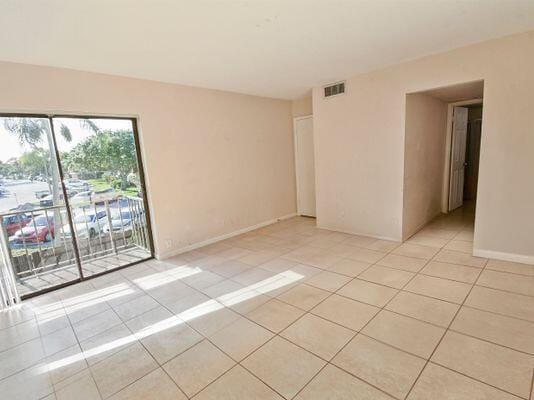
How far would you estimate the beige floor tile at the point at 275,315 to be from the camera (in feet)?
7.14

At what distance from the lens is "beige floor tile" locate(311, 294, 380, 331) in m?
2.14

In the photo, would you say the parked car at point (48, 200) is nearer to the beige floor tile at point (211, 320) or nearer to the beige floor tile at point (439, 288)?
the beige floor tile at point (211, 320)

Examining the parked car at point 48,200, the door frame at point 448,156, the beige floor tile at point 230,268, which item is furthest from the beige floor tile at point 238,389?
the door frame at point 448,156

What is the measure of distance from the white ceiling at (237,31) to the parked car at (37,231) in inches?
69.6

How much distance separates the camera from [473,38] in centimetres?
277

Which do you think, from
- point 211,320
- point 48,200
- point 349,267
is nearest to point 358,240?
point 349,267

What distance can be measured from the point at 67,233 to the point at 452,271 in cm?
456

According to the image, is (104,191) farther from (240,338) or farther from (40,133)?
(240,338)

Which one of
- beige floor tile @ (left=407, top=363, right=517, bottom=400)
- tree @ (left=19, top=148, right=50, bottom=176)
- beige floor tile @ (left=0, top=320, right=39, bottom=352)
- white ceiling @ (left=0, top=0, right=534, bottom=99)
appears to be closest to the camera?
beige floor tile @ (left=407, top=363, right=517, bottom=400)

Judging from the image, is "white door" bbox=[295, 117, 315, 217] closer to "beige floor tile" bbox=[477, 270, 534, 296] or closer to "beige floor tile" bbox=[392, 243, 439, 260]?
"beige floor tile" bbox=[392, 243, 439, 260]

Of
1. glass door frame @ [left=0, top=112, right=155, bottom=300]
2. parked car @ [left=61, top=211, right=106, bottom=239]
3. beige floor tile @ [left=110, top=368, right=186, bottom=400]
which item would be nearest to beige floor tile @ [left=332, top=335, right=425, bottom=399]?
beige floor tile @ [left=110, top=368, right=186, bottom=400]

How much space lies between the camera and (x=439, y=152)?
469cm

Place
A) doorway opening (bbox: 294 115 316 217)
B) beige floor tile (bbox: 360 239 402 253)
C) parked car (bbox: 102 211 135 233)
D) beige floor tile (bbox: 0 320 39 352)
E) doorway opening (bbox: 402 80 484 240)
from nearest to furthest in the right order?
beige floor tile (bbox: 0 320 39 352)
beige floor tile (bbox: 360 239 402 253)
doorway opening (bbox: 402 80 484 240)
parked car (bbox: 102 211 135 233)
doorway opening (bbox: 294 115 316 217)

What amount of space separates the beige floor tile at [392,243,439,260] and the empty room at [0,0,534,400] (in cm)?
5
